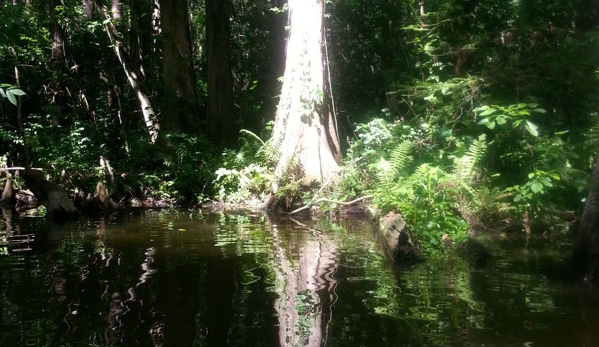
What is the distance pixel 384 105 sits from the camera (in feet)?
56.2

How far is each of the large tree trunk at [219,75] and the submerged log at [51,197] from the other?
5.44 metres

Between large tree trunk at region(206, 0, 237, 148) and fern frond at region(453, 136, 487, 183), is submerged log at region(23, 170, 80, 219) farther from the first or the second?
fern frond at region(453, 136, 487, 183)

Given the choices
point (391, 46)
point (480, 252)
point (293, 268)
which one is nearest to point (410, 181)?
point (480, 252)

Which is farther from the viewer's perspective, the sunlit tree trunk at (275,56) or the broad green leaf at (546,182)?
the sunlit tree trunk at (275,56)

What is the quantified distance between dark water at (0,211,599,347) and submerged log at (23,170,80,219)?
3740 mm

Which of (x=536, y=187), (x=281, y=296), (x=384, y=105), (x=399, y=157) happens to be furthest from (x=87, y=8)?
(x=281, y=296)

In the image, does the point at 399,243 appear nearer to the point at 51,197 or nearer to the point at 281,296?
the point at 281,296

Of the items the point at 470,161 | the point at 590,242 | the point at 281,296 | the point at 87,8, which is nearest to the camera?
the point at 281,296

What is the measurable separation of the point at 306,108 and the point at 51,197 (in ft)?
19.1

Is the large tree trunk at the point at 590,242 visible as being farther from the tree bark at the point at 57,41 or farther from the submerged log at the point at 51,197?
the tree bark at the point at 57,41

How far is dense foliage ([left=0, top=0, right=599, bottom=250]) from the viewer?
7969 millimetres

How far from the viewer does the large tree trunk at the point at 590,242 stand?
16.0 feet

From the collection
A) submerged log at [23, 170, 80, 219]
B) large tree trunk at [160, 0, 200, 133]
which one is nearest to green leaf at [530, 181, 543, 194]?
submerged log at [23, 170, 80, 219]

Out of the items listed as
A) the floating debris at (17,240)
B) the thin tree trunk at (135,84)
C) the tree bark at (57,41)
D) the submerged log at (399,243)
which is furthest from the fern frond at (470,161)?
the tree bark at (57,41)
